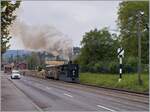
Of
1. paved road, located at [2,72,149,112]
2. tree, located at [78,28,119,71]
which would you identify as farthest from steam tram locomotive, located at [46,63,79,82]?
paved road, located at [2,72,149,112]

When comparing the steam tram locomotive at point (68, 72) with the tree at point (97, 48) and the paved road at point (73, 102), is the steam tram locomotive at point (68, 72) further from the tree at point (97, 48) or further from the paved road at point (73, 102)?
the paved road at point (73, 102)

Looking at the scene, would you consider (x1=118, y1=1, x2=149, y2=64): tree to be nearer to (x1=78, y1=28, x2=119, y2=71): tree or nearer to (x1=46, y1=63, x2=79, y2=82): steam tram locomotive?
(x1=78, y1=28, x2=119, y2=71): tree

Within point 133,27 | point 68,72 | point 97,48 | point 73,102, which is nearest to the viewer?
point 73,102

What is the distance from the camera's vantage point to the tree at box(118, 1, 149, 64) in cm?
8825

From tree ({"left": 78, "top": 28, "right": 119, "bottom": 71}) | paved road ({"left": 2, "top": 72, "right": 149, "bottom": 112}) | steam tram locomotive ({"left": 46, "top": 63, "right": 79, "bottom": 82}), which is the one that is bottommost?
paved road ({"left": 2, "top": 72, "right": 149, "bottom": 112})

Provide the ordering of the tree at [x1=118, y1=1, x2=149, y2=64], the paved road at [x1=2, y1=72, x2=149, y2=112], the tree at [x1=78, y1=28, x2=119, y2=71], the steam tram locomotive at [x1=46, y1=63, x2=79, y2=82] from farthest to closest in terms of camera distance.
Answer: the tree at [x1=78, y1=28, x2=119, y2=71] < the tree at [x1=118, y1=1, x2=149, y2=64] < the steam tram locomotive at [x1=46, y1=63, x2=79, y2=82] < the paved road at [x1=2, y1=72, x2=149, y2=112]

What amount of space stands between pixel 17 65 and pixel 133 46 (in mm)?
104246

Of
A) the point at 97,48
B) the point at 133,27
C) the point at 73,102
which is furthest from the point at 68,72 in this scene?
the point at 73,102

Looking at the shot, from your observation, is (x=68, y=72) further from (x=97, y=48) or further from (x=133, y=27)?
(x=97, y=48)

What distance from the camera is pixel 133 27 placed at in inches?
3543

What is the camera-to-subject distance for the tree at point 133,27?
88.2 meters

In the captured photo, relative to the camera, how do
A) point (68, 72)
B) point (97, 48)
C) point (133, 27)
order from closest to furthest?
point (68, 72), point (133, 27), point (97, 48)

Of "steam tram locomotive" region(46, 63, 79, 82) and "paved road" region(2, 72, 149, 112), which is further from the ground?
"steam tram locomotive" region(46, 63, 79, 82)

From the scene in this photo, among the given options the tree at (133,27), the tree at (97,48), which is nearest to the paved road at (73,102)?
the tree at (133,27)
